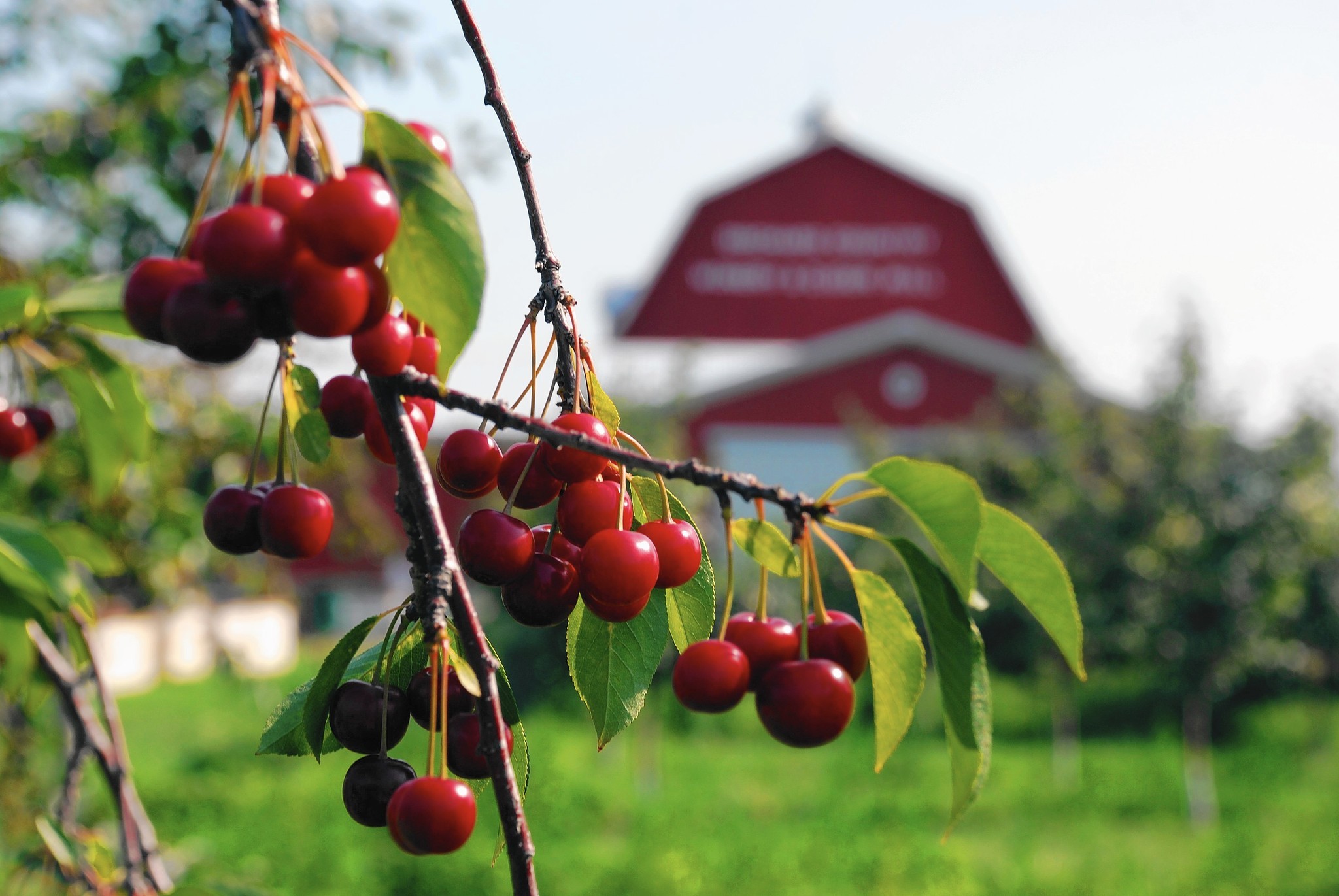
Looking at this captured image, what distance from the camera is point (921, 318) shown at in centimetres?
1716

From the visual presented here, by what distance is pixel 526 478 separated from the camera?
0.85 meters

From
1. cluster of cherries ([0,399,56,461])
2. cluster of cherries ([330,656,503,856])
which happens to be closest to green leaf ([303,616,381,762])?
cluster of cherries ([330,656,503,856])

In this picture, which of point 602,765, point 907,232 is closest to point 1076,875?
point 602,765

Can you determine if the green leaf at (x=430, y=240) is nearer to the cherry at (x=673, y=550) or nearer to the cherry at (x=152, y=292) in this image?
the cherry at (x=152, y=292)

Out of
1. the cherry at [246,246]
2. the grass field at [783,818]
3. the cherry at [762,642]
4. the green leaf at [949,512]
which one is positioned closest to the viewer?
the cherry at [246,246]

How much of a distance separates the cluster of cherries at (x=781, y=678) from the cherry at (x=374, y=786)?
0.67ft

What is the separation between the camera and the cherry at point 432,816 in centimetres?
71

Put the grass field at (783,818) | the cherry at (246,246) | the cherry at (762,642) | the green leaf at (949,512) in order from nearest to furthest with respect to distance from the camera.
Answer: the cherry at (246,246), the green leaf at (949,512), the cherry at (762,642), the grass field at (783,818)

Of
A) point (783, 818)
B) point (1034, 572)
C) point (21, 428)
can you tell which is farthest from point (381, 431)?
point (783, 818)

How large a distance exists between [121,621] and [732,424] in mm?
8366

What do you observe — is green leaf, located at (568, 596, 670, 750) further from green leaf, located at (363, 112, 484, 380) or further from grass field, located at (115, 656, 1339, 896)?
grass field, located at (115, 656, 1339, 896)

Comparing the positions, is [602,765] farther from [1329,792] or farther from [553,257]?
[553,257]

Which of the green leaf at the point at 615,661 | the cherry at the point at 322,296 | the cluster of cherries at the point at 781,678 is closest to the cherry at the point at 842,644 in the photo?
the cluster of cherries at the point at 781,678

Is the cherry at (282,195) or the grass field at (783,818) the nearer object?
the cherry at (282,195)
